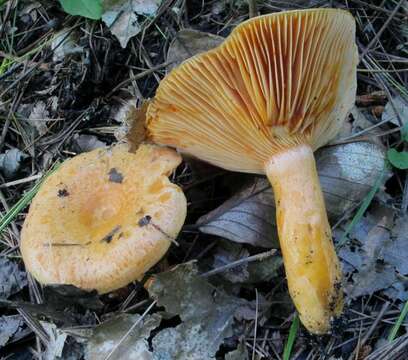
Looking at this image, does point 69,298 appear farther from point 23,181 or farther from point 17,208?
point 23,181

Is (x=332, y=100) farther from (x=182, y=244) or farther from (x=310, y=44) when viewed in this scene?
(x=182, y=244)

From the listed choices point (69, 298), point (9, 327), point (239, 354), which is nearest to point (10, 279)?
point (9, 327)

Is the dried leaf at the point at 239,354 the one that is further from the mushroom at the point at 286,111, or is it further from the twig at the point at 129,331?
the twig at the point at 129,331

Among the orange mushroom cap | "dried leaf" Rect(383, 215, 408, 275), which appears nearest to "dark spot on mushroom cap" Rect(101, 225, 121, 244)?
the orange mushroom cap

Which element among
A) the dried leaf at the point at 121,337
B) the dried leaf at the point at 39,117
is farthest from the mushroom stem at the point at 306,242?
the dried leaf at the point at 39,117

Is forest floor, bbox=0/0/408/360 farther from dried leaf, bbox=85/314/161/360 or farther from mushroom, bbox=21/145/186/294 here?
mushroom, bbox=21/145/186/294

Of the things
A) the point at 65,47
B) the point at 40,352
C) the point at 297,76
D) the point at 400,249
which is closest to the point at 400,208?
the point at 400,249
